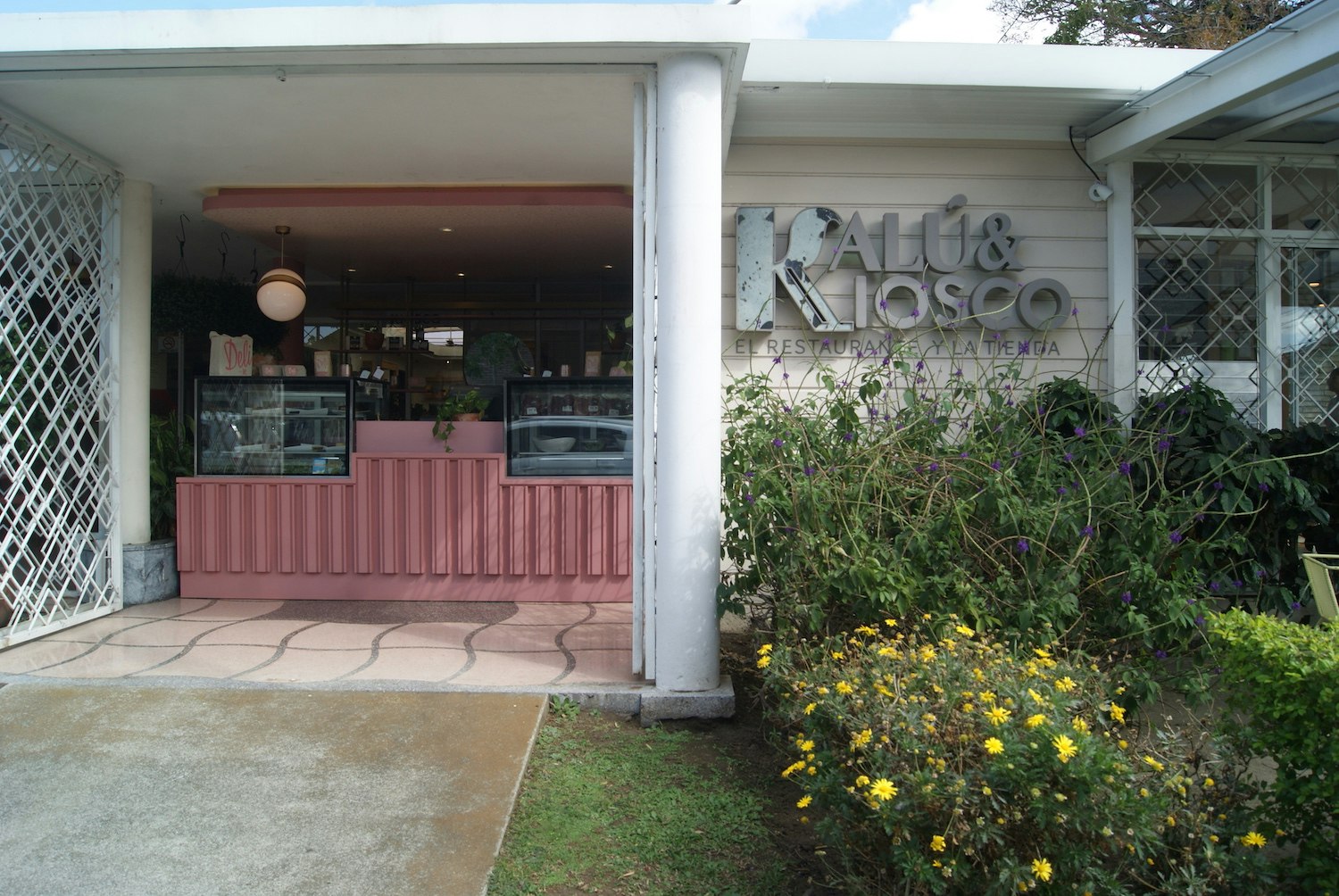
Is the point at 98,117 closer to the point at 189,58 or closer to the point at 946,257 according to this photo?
the point at 189,58

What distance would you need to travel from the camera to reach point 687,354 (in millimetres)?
3439

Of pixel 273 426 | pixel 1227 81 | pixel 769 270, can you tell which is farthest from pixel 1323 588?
pixel 273 426

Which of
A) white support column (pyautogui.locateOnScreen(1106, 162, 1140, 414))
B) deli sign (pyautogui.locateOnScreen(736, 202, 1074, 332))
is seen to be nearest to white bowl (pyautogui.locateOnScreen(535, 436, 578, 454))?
deli sign (pyautogui.locateOnScreen(736, 202, 1074, 332))

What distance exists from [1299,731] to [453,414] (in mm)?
4610

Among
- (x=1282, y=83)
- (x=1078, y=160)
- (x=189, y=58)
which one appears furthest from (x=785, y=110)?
(x=189, y=58)

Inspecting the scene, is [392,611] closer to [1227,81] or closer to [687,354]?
[687,354]

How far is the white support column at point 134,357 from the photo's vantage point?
5.05m

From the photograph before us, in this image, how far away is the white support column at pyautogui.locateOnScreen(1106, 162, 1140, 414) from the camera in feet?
16.5

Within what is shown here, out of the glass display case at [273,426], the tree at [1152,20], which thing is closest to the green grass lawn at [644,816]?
the glass display case at [273,426]

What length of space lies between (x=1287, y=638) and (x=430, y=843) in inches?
91.4

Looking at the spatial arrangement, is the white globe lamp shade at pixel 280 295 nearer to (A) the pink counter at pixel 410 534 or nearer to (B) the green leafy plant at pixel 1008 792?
(A) the pink counter at pixel 410 534

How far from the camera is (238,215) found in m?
5.89

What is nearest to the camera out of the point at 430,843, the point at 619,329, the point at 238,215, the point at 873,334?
the point at 430,843

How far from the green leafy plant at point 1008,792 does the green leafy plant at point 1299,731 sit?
0.32ft
